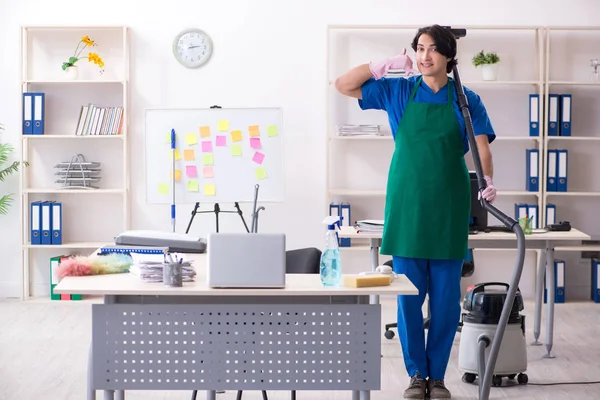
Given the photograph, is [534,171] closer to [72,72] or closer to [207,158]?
[207,158]

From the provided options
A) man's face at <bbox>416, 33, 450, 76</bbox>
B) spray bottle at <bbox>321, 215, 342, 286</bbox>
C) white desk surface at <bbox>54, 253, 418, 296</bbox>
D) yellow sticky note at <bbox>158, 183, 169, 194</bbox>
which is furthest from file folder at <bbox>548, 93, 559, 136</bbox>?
spray bottle at <bbox>321, 215, 342, 286</bbox>

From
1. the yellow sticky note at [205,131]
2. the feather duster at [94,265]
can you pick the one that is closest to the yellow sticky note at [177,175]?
the yellow sticky note at [205,131]

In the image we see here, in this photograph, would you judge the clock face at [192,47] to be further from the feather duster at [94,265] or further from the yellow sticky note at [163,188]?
the feather duster at [94,265]

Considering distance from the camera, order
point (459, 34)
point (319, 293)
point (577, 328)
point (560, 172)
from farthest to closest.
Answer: point (560, 172) → point (577, 328) → point (459, 34) → point (319, 293)

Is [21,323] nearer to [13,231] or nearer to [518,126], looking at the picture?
[13,231]

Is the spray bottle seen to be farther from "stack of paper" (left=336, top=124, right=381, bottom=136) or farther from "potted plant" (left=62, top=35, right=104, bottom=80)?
"potted plant" (left=62, top=35, right=104, bottom=80)

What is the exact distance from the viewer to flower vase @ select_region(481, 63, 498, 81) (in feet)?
20.7

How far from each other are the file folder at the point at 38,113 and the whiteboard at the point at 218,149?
3.11 ft

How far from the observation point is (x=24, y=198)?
6402mm

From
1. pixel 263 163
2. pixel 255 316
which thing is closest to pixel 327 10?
pixel 263 163

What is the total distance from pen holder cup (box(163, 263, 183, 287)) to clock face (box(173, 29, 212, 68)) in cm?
386

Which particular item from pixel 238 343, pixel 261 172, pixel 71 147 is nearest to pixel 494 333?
pixel 238 343

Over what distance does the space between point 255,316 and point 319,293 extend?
0.24m

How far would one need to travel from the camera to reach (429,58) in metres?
3.54
